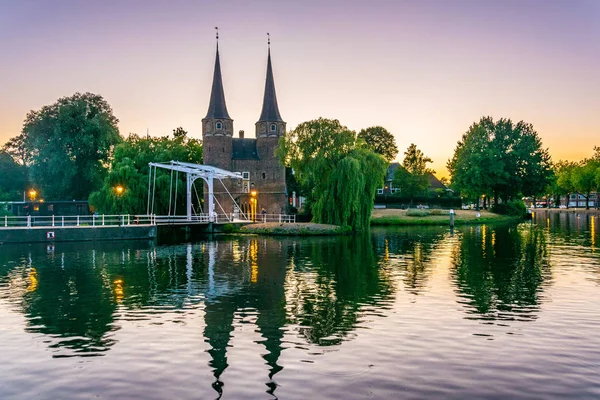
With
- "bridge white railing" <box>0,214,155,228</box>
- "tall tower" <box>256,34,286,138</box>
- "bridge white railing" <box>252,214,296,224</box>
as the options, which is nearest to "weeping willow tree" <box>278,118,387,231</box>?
"bridge white railing" <box>252,214,296,224</box>

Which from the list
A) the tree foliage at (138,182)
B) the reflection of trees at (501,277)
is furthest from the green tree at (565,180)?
the reflection of trees at (501,277)

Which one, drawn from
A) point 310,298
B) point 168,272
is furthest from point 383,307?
point 168,272

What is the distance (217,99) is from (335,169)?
823 inches

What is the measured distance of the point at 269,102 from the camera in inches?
2403

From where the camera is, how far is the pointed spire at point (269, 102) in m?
60.1

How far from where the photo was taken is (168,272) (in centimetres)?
2230

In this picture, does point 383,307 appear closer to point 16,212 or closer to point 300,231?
point 300,231

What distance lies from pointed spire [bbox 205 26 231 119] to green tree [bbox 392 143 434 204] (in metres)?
32.9

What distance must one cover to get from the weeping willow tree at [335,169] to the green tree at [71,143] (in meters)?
24.5

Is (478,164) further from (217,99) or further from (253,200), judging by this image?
(217,99)

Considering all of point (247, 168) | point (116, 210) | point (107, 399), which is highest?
point (247, 168)

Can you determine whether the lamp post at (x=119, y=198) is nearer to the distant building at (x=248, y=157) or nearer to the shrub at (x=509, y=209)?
the distant building at (x=248, y=157)

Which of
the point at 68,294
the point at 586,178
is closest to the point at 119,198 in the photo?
the point at 68,294

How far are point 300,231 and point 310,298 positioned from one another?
27473 millimetres
